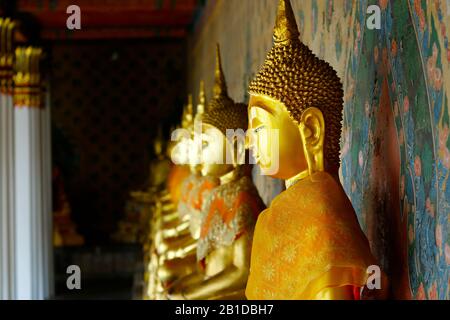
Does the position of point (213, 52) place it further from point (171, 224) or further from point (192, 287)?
point (192, 287)

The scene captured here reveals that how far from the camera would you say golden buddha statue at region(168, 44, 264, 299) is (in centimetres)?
313

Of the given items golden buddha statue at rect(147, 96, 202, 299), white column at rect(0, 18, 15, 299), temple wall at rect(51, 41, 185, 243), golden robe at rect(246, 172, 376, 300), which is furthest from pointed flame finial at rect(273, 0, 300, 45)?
temple wall at rect(51, 41, 185, 243)

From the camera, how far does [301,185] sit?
207cm

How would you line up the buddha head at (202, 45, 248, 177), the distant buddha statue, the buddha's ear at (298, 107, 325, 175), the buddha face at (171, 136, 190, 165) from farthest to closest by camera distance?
the buddha face at (171, 136, 190, 165)
the distant buddha statue
the buddha head at (202, 45, 248, 177)
the buddha's ear at (298, 107, 325, 175)

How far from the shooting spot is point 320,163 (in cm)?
211

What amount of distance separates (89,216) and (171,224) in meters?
7.77

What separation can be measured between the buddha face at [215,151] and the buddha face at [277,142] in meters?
1.28

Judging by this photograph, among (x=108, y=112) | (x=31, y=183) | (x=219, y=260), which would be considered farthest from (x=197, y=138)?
(x=108, y=112)

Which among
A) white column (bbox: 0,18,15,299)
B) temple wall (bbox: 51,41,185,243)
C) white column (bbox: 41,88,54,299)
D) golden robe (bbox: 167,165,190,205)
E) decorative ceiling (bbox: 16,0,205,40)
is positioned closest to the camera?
golden robe (bbox: 167,165,190,205)

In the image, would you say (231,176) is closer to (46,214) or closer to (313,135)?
(313,135)

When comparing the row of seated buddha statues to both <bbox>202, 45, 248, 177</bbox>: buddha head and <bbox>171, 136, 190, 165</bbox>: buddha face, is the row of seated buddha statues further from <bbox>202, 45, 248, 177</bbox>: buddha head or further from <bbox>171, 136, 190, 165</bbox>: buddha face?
<bbox>171, 136, 190, 165</bbox>: buddha face

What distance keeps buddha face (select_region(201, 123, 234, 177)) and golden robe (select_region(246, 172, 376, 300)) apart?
135 cm

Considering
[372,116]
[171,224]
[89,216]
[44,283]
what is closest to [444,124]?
[372,116]

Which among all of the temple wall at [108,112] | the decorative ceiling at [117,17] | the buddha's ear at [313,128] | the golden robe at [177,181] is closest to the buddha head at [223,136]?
the buddha's ear at [313,128]
